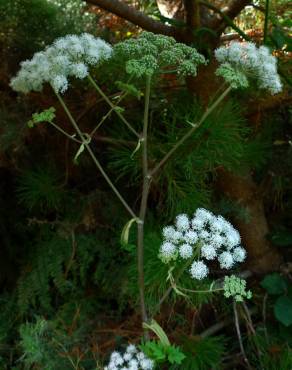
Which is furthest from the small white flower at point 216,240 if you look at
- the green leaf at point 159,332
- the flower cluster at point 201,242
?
the green leaf at point 159,332

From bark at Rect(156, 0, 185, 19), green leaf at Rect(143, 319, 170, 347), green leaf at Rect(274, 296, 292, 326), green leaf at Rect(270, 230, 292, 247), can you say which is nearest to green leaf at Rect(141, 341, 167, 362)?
green leaf at Rect(143, 319, 170, 347)

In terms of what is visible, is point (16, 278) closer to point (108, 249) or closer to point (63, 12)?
point (108, 249)

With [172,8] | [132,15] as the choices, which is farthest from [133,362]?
[172,8]

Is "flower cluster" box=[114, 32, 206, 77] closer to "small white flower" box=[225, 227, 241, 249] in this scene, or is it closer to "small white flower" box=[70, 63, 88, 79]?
"small white flower" box=[70, 63, 88, 79]

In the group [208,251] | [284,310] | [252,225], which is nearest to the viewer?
[208,251]

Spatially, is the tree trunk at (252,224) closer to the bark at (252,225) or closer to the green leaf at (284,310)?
the bark at (252,225)

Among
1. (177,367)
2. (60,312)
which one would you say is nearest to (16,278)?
(60,312)

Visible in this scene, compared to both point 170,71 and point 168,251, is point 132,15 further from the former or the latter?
point 168,251
